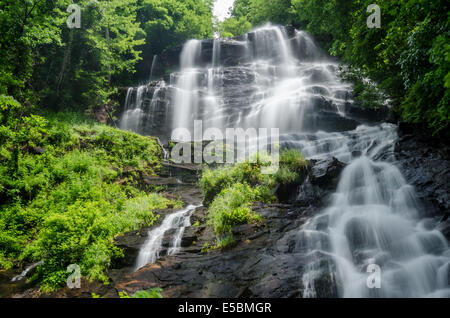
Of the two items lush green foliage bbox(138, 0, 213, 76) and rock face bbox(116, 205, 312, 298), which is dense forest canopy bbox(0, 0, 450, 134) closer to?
lush green foliage bbox(138, 0, 213, 76)

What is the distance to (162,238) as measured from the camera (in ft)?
23.4

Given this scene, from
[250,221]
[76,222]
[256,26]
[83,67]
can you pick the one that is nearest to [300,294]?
[250,221]

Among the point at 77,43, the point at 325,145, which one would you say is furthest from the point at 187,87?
the point at 325,145

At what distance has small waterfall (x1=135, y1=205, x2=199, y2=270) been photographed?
6.56 meters

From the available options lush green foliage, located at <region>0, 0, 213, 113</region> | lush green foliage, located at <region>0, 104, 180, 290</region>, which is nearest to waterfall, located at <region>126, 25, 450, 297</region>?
lush green foliage, located at <region>0, 104, 180, 290</region>

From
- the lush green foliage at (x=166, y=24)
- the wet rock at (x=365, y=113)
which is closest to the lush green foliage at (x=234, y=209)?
the wet rock at (x=365, y=113)

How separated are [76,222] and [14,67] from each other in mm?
7500

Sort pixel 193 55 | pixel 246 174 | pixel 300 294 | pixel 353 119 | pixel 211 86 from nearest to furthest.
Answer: pixel 300 294
pixel 246 174
pixel 353 119
pixel 211 86
pixel 193 55

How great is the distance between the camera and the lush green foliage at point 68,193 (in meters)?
6.38

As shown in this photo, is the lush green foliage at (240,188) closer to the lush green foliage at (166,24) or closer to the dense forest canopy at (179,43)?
the dense forest canopy at (179,43)

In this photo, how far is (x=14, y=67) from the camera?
9805mm

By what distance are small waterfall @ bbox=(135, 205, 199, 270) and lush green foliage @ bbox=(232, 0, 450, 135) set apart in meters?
6.62

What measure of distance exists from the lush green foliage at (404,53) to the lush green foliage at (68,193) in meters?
8.33

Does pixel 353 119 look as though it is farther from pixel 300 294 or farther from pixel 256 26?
pixel 256 26
